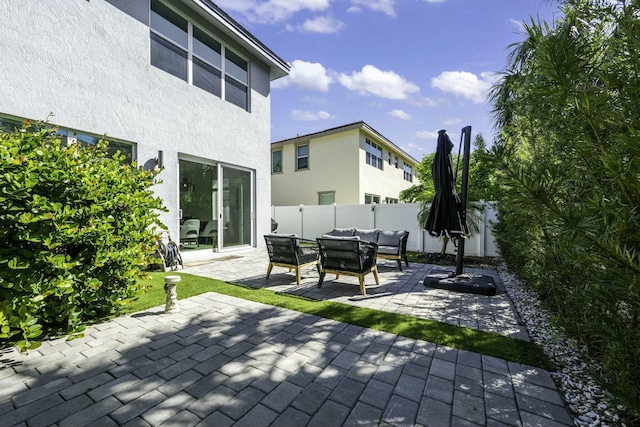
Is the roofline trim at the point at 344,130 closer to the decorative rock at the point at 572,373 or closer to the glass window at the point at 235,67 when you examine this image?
the glass window at the point at 235,67

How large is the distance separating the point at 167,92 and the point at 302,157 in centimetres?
1025

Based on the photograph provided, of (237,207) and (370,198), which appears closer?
(237,207)

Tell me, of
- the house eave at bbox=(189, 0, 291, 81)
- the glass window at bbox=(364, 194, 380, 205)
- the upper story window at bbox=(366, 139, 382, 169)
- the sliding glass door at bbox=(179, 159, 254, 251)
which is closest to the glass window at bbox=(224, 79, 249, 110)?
the house eave at bbox=(189, 0, 291, 81)

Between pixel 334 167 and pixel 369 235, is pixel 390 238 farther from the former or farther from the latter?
pixel 334 167

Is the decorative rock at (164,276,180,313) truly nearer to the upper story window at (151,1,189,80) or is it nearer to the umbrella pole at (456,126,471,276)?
the umbrella pole at (456,126,471,276)

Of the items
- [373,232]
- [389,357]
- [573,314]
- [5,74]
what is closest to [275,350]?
[389,357]

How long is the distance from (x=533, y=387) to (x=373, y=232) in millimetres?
5783

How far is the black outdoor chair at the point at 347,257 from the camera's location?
16.2 ft

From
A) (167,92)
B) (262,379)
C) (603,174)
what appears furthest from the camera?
(167,92)

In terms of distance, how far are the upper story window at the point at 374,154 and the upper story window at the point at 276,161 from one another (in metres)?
5.57

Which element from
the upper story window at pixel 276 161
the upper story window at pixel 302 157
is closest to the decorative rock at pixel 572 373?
the upper story window at pixel 302 157

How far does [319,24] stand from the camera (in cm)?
847

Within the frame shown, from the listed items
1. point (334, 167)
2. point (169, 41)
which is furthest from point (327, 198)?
point (169, 41)

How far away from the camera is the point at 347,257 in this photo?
505 centimetres
